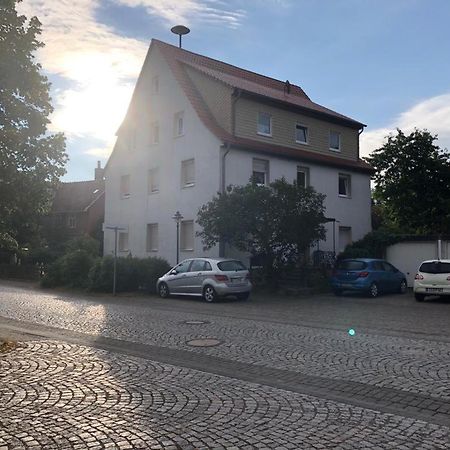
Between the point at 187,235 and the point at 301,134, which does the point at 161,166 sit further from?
the point at 301,134

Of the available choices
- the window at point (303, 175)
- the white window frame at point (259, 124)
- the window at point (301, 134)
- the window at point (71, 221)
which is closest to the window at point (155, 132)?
the white window frame at point (259, 124)

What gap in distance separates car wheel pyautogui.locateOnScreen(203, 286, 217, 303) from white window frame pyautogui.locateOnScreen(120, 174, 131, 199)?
47.9 ft

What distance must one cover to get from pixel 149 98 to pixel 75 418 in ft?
91.0

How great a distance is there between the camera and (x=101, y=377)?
291 inches

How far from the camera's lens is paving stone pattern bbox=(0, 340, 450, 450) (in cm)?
490

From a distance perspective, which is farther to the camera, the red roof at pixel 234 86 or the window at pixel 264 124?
the window at pixel 264 124

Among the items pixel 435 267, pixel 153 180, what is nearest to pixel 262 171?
pixel 153 180

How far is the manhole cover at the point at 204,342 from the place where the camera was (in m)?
10.1

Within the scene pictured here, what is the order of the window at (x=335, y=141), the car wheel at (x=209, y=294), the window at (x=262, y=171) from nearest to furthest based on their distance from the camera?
the car wheel at (x=209, y=294), the window at (x=262, y=171), the window at (x=335, y=141)

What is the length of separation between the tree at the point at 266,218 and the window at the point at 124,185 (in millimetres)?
11916

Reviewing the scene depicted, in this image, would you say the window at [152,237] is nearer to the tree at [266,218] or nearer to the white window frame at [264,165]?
the white window frame at [264,165]

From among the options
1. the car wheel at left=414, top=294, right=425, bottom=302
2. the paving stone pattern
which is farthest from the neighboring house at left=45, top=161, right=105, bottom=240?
the paving stone pattern

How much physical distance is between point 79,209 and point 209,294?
40.4 m

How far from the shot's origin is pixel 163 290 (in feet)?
70.1
